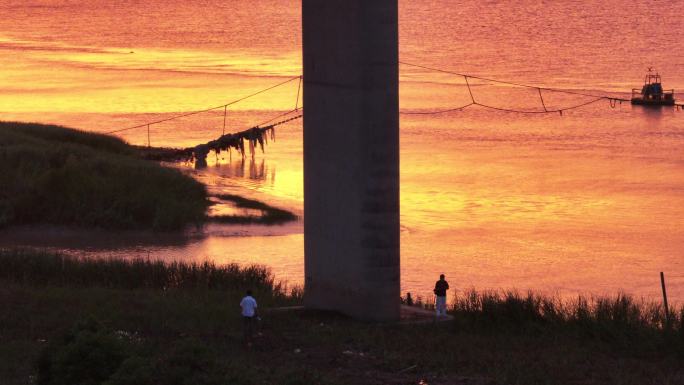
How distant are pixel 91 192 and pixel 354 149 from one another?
2041 cm

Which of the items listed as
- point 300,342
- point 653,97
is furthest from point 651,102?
point 300,342

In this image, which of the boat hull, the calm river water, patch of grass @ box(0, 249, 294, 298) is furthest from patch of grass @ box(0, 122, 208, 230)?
the boat hull

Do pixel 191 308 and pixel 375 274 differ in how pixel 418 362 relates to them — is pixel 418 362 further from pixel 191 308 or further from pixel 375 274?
pixel 191 308

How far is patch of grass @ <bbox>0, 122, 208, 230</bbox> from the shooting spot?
39.5 metres

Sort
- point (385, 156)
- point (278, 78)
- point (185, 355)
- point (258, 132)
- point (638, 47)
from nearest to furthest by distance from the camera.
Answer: point (185, 355) → point (385, 156) → point (258, 132) → point (278, 78) → point (638, 47)

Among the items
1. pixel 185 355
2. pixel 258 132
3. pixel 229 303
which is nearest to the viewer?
pixel 185 355

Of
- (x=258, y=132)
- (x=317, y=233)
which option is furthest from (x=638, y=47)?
(x=317, y=233)

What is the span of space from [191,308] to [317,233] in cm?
271

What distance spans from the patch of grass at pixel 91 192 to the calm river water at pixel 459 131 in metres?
0.78

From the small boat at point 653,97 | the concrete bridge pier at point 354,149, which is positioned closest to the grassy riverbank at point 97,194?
the concrete bridge pier at point 354,149

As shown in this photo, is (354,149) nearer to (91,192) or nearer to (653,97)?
(91,192)

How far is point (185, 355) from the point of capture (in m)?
13.5

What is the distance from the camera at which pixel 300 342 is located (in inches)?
780

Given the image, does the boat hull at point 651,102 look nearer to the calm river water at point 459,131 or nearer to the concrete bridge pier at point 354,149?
the calm river water at point 459,131
